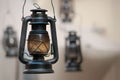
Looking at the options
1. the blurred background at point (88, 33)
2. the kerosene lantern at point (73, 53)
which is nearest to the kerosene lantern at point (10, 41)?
the blurred background at point (88, 33)

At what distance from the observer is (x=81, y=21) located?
6.31ft

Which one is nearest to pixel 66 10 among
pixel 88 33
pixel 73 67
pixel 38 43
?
pixel 88 33

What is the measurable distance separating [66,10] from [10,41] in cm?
39

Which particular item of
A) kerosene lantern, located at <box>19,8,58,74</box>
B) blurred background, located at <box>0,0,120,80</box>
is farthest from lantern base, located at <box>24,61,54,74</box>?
blurred background, located at <box>0,0,120,80</box>

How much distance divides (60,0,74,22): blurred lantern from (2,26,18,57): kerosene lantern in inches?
12.2

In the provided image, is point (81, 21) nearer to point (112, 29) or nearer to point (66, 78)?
point (112, 29)

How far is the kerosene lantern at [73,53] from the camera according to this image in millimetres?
1919

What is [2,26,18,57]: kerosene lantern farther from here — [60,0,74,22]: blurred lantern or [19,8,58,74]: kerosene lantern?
[19,8,58,74]: kerosene lantern

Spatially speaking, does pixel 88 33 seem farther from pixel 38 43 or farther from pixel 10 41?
pixel 38 43

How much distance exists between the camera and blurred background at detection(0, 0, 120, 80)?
73.2 inches

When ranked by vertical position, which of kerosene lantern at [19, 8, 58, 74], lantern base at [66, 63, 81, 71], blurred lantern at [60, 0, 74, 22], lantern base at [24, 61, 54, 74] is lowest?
lantern base at [66, 63, 81, 71]

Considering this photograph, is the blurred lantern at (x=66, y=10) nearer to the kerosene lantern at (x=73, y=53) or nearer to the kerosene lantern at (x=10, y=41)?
the kerosene lantern at (x=73, y=53)

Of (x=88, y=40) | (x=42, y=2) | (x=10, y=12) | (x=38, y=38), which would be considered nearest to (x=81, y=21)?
(x=88, y=40)

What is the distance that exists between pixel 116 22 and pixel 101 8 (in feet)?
0.43
